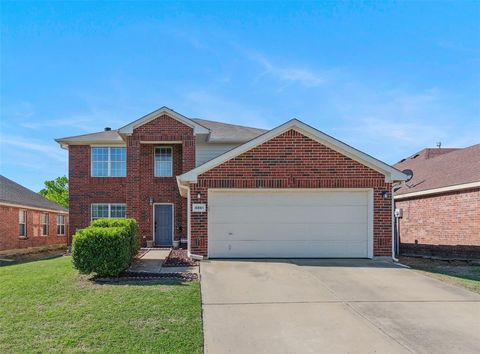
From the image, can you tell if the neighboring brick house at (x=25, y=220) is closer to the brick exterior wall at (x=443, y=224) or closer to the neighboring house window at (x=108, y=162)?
the neighboring house window at (x=108, y=162)

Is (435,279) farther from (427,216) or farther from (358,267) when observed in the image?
(427,216)

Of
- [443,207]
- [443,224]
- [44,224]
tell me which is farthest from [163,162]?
[443,224]

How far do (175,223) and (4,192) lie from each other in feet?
29.2

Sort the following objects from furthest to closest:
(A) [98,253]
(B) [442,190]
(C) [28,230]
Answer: (C) [28,230], (B) [442,190], (A) [98,253]

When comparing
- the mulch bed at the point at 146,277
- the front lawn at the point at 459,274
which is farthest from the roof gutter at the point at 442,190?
the mulch bed at the point at 146,277

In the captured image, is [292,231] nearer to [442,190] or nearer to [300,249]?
[300,249]

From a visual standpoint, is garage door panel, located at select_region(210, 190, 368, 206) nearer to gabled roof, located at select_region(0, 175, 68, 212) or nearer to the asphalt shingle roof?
the asphalt shingle roof

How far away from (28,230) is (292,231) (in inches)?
643

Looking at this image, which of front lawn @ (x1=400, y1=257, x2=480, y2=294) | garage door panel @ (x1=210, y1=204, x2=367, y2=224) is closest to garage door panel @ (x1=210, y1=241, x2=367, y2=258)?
garage door panel @ (x1=210, y1=204, x2=367, y2=224)

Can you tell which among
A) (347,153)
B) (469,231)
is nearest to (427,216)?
(469,231)

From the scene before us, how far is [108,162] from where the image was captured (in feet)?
64.2

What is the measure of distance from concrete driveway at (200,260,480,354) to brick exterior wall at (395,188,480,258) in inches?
234

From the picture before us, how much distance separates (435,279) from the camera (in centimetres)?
943

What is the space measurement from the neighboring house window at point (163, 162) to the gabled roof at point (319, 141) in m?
6.96
